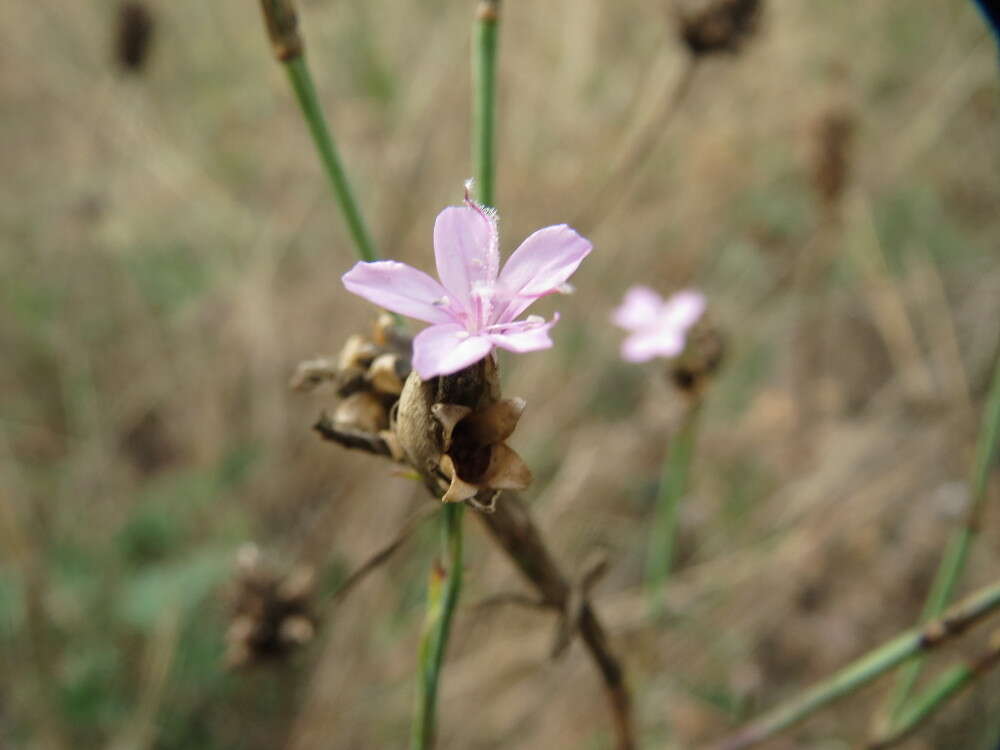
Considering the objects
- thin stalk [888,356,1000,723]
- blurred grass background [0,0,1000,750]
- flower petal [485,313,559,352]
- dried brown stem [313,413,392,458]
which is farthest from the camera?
blurred grass background [0,0,1000,750]

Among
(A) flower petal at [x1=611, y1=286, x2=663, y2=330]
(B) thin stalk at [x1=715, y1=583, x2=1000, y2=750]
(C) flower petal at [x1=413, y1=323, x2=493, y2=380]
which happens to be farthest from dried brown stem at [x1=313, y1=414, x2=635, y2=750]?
(A) flower petal at [x1=611, y1=286, x2=663, y2=330]

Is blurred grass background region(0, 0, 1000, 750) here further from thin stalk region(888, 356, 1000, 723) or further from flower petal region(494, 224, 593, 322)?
flower petal region(494, 224, 593, 322)

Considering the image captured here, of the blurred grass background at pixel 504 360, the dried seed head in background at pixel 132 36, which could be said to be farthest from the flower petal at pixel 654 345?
the dried seed head in background at pixel 132 36

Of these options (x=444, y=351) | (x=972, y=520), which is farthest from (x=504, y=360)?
(x=444, y=351)

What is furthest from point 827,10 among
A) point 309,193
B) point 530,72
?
point 309,193

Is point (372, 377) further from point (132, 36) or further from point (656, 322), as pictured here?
point (132, 36)
